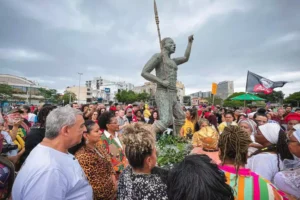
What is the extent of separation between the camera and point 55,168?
148 cm

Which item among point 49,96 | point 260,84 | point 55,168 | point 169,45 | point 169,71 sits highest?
point 49,96

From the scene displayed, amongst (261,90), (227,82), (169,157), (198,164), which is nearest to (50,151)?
(198,164)

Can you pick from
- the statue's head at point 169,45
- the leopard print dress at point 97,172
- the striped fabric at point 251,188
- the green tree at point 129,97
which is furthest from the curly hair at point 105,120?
the green tree at point 129,97

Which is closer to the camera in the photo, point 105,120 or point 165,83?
point 105,120

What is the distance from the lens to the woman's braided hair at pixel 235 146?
1.62 m

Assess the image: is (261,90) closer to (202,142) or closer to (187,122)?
(187,122)

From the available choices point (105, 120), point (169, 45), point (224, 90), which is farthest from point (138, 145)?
point (224, 90)

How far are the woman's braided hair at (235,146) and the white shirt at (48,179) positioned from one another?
47.5 inches

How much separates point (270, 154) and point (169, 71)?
11.1 ft

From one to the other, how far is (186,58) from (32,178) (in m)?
4.98

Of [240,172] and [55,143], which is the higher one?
[55,143]

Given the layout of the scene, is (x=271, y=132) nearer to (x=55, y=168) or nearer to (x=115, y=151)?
(x=115, y=151)

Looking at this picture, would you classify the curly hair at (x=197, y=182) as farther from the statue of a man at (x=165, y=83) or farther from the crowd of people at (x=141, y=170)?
the statue of a man at (x=165, y=83)

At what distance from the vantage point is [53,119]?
1.71m
